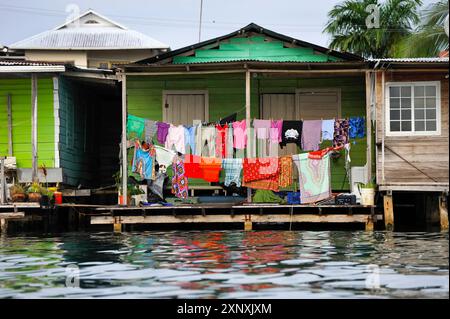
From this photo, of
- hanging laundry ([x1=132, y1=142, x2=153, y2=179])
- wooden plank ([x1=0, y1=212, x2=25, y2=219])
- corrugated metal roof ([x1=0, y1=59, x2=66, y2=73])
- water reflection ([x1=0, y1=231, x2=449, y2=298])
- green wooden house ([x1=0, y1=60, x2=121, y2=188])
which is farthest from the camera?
green wooden house ([x1=0, y1=60, x2=121, y2=188])

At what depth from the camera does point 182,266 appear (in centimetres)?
1197

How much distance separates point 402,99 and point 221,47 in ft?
19.3

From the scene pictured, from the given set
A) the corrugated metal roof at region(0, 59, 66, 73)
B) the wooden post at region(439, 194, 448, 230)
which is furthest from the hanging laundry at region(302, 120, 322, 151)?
the corrugated metal roof at region(0, 59, 66, 73)

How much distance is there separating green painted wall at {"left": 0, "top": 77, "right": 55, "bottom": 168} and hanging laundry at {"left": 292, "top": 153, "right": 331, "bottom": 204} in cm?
738

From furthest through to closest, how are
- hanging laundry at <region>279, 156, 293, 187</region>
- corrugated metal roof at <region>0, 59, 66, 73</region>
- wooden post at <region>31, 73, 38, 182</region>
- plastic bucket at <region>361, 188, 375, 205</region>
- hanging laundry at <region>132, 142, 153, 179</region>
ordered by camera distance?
wooden post at <region>31, 73, 38, 182</region>, corrugated metal roof at <region>0, 59, 66, 73</region>, hanging laundry at <region>132, 142, 153, 179</region>, hanging laundry at <region>279, 156, 293, 187</region>, plastic bucket at <region>361, 188, 375, 205</region>

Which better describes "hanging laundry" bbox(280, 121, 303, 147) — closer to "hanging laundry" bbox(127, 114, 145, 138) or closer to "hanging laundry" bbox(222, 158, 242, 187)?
"hanging laundry" bbox(222, 158, 242, 187)

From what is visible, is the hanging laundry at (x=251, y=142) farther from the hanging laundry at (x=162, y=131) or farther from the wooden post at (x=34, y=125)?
the wooden post at (x=34, y=125)

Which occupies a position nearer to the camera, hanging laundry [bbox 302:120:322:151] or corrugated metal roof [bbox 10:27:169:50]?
hanging laundry [bbox 302:120:322:151]

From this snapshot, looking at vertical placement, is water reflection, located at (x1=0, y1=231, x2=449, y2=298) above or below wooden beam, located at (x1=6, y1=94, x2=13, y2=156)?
below

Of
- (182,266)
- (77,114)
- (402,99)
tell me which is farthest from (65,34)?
(182,266)

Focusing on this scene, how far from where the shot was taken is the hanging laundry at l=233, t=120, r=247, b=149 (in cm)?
2156

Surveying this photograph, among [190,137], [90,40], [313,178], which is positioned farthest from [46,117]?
[90,40]

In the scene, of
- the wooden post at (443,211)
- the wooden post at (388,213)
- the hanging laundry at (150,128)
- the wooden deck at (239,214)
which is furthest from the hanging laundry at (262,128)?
the wooden post at (443,211)
